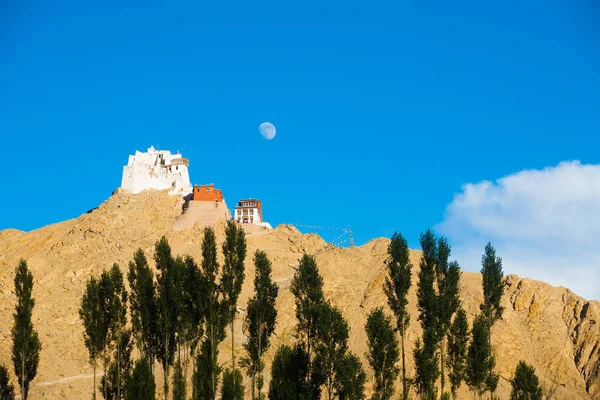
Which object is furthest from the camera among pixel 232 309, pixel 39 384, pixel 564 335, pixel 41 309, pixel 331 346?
pixel 41 309

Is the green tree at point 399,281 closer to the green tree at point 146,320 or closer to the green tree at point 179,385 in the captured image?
the green tree at point 179,385

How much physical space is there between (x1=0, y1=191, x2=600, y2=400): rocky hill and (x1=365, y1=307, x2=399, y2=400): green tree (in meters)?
21.8

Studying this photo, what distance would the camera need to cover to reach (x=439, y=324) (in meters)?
49.6

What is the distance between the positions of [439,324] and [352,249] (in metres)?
41.8

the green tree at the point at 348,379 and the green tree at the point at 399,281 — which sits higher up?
the green tree at the point at 399,281

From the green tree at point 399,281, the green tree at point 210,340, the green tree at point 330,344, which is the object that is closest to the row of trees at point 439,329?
the green tree at point 399,281

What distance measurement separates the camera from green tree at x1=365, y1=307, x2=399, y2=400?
44.5 meters

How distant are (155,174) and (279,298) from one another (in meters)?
38.1

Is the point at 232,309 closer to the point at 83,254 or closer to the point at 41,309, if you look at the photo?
the point at 41,309

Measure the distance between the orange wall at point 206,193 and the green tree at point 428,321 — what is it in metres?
53.4

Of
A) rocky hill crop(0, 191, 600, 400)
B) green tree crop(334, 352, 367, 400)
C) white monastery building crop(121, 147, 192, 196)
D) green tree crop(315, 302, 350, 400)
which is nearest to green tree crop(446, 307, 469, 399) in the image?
green tree crop(334, 352, 367, 400)

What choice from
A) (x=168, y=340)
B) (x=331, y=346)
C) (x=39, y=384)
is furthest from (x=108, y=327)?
(x=39, y=384)

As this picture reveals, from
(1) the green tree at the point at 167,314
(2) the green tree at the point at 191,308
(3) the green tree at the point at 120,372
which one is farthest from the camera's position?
(3) the green tree at the point at 120,372

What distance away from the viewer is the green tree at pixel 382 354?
146ft
